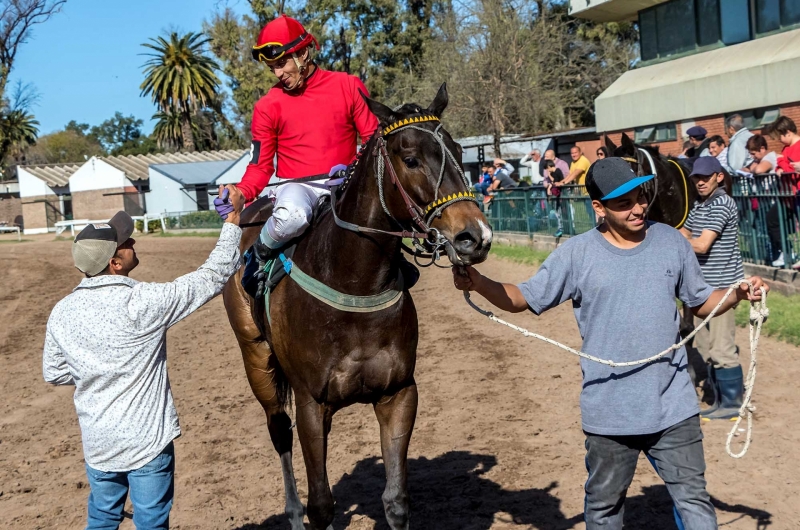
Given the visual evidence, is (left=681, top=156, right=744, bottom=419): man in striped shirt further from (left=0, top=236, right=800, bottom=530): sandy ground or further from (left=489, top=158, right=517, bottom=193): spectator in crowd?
(left=489, top=158, right=517, bottom=193): spectator in crowd

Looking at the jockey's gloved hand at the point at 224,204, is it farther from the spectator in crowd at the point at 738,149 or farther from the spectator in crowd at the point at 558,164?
the spectator in crowd at the point at 558,164

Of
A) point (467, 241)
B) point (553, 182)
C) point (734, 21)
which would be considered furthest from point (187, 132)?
point (467, 241)

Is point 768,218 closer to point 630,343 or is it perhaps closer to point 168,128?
point 630,343

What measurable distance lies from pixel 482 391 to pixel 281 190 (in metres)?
4.11

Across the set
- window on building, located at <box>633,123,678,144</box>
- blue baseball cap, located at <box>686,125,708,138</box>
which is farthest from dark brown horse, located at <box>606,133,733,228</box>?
window on building, located at <box>633,123,678,144</box>

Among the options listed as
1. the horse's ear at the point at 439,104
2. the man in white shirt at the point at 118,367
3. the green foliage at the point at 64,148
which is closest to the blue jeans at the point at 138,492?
the man in white shirt at the point at 118,367

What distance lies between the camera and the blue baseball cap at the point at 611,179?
3709 mm

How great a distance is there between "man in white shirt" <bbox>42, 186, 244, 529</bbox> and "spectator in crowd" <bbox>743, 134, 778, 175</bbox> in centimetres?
903

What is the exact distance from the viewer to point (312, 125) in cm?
521

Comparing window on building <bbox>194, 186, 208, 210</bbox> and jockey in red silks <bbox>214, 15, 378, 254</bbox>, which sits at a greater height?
window on building <bbox>194, 186, 208, 210</bbox>

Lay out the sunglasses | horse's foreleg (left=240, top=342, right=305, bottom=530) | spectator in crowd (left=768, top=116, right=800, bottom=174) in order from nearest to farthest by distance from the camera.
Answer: the sunglasses, horse's foreleg (left=240, top=342, right=305, bottom=530), spectator in crowd (left=768, top=116, right=800, bottom=174)

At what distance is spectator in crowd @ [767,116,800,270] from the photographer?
995 centimetres

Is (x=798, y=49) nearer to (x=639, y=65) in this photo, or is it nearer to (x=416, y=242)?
(x=639, y=65)

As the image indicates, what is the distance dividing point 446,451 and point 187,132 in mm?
64633
